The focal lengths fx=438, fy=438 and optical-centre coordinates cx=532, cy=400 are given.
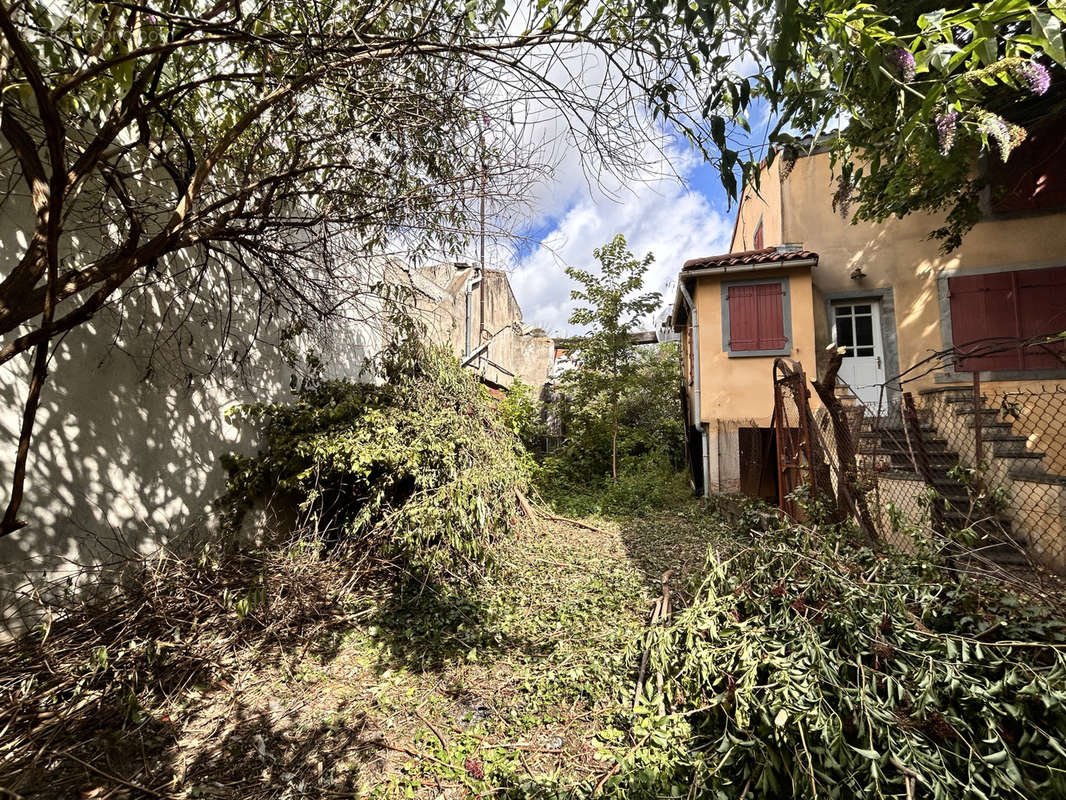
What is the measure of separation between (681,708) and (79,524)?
13.1ft

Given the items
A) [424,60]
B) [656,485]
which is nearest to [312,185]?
[424,60]

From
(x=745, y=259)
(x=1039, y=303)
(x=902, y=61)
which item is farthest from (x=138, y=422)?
(x=1039, y=303)

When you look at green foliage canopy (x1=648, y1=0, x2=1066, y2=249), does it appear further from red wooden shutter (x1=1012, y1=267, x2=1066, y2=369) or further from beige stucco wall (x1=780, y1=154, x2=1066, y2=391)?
red wooden shutter (x1=1012, y1=267, x2=1066, y2=369)

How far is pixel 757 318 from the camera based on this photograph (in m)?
7.25

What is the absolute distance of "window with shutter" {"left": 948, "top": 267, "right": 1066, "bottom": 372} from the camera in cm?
643

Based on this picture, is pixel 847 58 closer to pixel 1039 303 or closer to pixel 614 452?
pixel 614 452

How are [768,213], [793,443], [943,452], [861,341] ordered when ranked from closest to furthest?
[793,443]
[943,452]
[861,341]
[768,213]

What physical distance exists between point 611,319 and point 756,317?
2821mm

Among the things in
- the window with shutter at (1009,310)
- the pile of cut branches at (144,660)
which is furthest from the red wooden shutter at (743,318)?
the pile of cut branches at (144,660)

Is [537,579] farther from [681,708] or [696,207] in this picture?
[696,207]

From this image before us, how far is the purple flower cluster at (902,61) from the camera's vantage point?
1.52m

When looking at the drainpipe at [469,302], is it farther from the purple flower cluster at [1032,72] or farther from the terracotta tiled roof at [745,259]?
the purple flower cluster at [1032,72]

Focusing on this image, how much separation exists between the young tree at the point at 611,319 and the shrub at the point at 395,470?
15.6ft

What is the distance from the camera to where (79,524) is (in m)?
2.97
